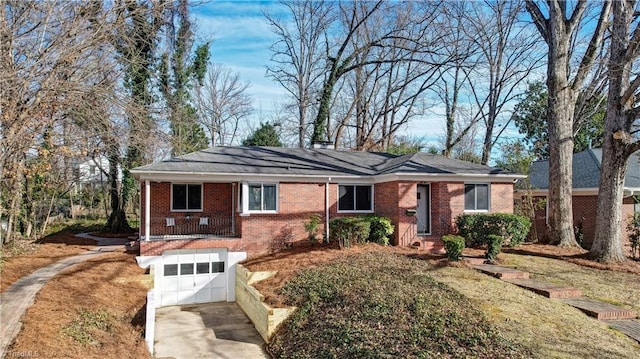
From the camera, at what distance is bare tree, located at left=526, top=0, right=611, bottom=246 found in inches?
613

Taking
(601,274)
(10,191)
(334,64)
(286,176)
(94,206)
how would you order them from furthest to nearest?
(94,206), (334,64), (286,176), (10,191), (601,274)

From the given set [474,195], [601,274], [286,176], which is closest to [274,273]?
[286,176]

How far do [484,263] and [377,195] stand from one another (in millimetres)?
5359

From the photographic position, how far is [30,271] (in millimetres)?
12164

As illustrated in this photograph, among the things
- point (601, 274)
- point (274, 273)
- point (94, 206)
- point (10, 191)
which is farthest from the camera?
point (94, 206)

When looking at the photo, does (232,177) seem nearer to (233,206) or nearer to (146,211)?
(233,206)

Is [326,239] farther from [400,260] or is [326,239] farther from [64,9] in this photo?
[64,9]

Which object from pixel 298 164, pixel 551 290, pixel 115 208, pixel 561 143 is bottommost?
pixel 551 290

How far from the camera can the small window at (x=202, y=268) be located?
15203 millimetres

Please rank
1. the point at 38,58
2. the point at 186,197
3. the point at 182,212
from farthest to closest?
the point at 186,197 → the point at 182,212 → the point at 38,58

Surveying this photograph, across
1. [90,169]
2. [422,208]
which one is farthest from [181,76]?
[422,208]

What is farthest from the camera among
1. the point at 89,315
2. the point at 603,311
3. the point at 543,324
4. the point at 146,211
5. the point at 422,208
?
the point at 422,208

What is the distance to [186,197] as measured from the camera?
Answer: 16531mm

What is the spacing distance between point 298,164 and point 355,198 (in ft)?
8.82
